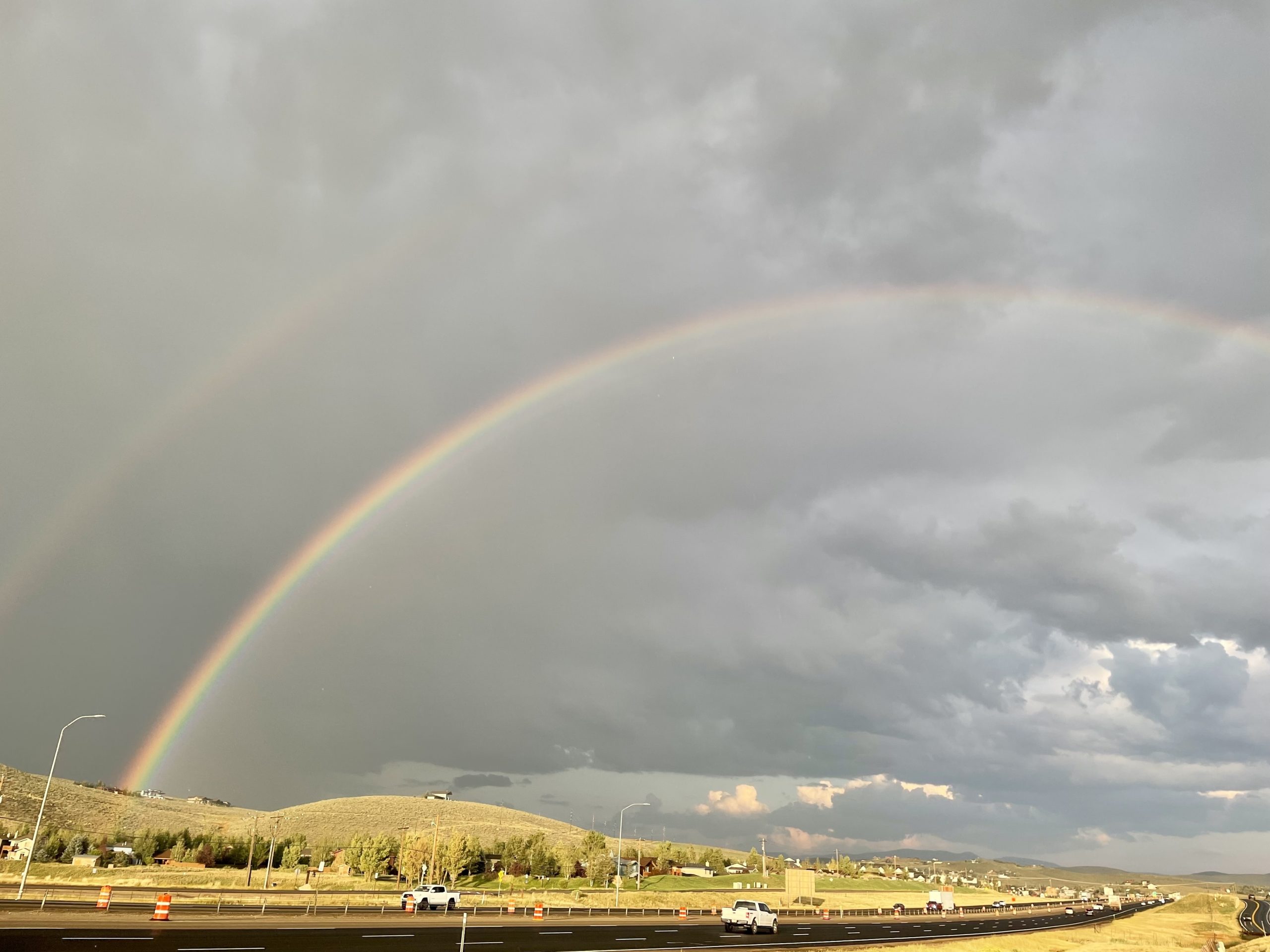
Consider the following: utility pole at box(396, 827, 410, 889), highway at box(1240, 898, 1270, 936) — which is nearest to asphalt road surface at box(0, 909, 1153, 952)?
highway at box(1240, 898, 1270, 936)

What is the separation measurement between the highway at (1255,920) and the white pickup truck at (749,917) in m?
64.0

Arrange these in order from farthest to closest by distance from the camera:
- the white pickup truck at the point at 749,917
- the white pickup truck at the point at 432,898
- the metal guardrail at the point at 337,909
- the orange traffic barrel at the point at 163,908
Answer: the white pickup truck at the point at 432,898 < the white pickup truck at the point at 749,917 < the metal guardrail at the point at 337,909 < the orange traffic barrel at the point at 163,908

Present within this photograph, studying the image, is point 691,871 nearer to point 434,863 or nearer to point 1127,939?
point 434,863

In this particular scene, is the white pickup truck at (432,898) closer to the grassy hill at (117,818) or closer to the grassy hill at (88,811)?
the grassy hill at (117,818)

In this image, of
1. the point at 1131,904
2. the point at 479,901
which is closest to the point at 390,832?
the point at 479,901

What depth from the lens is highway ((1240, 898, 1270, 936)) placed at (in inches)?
3867

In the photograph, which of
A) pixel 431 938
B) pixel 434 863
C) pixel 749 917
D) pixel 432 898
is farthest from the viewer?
pixel 434 863

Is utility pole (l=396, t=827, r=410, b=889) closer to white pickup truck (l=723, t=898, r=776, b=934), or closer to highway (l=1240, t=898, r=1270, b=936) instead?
white pickup truck (l=723, t=898, r=776, b=934)

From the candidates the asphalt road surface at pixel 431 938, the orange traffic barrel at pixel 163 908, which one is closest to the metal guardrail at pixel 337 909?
the orange traffic barrel at pixel 163 908

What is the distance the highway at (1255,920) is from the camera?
98.2 metres

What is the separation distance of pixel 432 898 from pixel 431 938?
28.2 m

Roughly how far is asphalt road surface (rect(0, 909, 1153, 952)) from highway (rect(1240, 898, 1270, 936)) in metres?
57.5

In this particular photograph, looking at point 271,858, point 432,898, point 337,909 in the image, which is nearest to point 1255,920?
point 432,898

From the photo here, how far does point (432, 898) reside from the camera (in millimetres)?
66688
